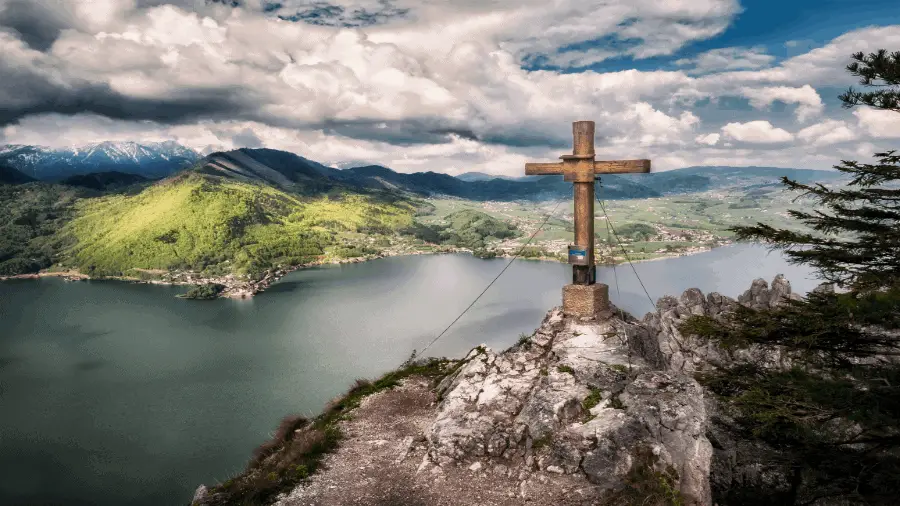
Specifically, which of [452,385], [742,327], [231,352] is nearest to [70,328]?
[231,352]

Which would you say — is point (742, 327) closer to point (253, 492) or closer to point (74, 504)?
point (253, 492)

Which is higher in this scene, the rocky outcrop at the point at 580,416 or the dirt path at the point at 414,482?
the rocky outcrop at the point at 580,416

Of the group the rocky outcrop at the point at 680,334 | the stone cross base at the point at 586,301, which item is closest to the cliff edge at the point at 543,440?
the rocky outcrop at the point at 680,334

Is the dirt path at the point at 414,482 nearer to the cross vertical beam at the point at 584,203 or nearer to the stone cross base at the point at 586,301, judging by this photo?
the stone cross base at the point at 586,301

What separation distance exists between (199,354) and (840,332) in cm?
9340

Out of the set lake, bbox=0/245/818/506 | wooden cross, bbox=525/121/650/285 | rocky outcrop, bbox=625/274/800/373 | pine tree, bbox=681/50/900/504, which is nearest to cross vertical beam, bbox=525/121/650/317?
wooden cross, bbox=525/121/650/285

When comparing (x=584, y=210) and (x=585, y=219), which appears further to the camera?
(x=585, y=219)

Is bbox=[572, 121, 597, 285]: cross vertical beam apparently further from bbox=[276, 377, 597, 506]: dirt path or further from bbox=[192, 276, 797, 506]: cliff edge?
bbox=[276, 377, 597, 506]: dirt path

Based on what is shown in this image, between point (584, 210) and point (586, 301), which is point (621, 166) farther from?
point (586, 301)

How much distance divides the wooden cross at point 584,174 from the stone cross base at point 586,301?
439 mm

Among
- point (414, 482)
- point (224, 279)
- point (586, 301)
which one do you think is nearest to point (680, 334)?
point (586, 301)

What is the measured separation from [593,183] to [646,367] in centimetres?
558

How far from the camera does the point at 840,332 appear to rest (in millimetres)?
9758

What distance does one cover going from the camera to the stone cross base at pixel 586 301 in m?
15.8
